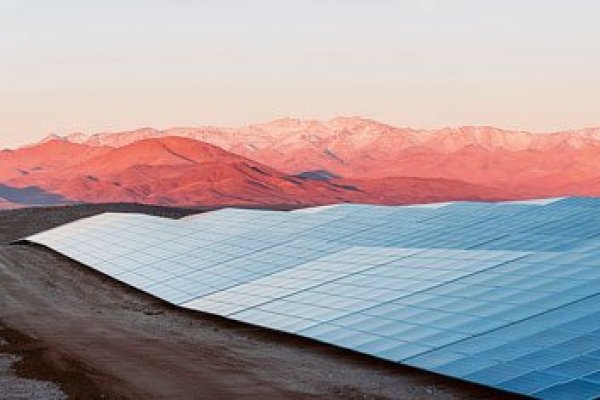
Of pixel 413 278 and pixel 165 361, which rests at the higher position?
pixel 413 278

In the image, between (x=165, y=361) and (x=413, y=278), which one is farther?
(x=413, y=278)

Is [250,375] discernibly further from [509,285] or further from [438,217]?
[438,217]

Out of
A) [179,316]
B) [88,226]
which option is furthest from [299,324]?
[88,226]

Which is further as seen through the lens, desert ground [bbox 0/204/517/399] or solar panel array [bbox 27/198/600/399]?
solar panel array [bbox 27/198/600/399]

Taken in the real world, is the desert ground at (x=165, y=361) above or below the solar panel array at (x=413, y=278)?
below

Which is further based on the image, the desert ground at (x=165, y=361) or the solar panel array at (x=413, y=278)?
the solar panel array at (x=413, y=278)
